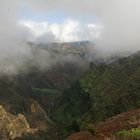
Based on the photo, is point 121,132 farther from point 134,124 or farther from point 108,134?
point 134,124

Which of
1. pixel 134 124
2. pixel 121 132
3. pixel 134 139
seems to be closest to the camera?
pixel 134 139

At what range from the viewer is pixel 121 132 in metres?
37.8

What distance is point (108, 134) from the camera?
38.2 metres

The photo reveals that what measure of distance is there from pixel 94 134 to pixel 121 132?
7.96 ft

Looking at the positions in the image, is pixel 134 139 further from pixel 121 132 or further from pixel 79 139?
pixel 79 139

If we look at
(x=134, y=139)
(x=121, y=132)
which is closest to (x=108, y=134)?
(x=121, y=132)

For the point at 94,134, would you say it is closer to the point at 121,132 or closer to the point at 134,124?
the point at 121,132

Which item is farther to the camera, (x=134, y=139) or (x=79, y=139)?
(x=79, y=139)

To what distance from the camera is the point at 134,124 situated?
137ft

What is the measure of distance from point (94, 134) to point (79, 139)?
1.84 m

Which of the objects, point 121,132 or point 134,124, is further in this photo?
point 134,124

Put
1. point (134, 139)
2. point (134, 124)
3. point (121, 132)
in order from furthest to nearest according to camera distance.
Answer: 1. point (134, 124)
2. point (121, 132)
3. point (134, 139)

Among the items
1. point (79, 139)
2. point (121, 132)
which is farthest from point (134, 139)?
point (79, 139)

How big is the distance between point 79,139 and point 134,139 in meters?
6.97
